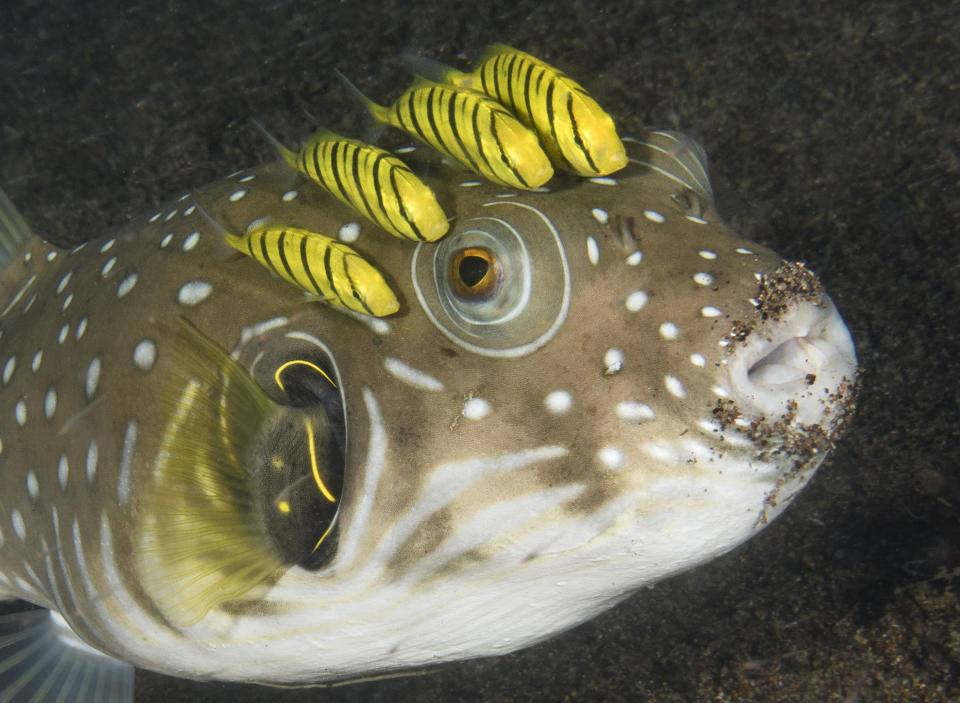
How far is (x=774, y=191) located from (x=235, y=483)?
8.13ft

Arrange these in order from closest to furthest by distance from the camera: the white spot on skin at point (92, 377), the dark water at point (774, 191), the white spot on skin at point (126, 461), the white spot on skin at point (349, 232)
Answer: the white spot on skin at point (349, 232) → the white spot on skin at point (126, 461) → the white spot on skin at point (92, 377) → the dark water at point (774, 191)

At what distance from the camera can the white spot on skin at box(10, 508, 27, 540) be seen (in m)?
2.23

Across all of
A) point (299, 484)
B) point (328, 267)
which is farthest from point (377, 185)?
point (299, 484)

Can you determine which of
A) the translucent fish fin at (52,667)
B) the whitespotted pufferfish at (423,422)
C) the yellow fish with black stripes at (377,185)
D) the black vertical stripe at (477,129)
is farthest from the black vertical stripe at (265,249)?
the translucent fish fin at (52,667)

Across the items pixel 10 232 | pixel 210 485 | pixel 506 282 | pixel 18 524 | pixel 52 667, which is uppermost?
pixel 10 232

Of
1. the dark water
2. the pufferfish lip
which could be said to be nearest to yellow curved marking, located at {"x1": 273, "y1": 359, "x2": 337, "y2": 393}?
the pufferfish lip

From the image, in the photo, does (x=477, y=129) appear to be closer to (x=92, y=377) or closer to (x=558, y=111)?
(x=558, y=111)

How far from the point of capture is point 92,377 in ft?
6.51

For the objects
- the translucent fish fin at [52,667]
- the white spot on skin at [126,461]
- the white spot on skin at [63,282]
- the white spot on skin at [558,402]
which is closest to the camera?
the white spot on skin at [558,402]

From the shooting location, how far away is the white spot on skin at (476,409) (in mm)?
1529

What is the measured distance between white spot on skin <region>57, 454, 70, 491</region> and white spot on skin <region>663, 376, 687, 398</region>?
6.21ft

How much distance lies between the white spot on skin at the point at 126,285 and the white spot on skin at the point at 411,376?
1035mm

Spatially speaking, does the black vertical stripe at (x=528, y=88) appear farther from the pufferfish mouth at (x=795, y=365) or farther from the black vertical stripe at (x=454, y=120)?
the pufferfish mouth at (x=795, y=365)

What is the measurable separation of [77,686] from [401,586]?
7.13ft
